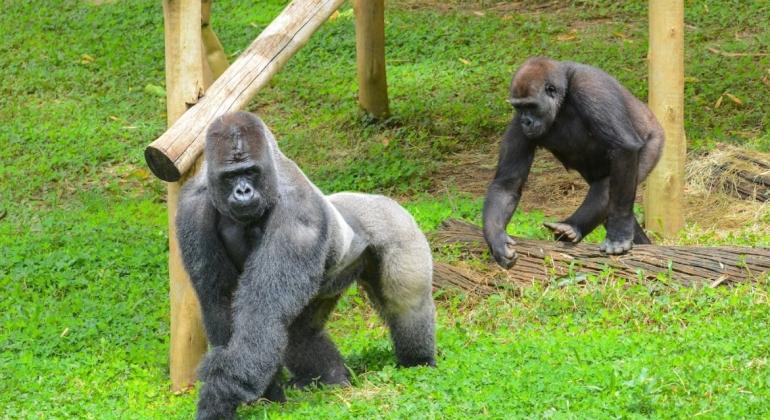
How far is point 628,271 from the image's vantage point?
597 cm

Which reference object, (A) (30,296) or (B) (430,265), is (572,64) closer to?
(B) (430,265)

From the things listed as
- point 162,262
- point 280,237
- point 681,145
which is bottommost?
point 162,262

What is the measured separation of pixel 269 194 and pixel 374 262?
2.91 ft

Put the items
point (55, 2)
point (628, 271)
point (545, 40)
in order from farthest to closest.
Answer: point (55, 2), point (545, 40), point (628, 271)

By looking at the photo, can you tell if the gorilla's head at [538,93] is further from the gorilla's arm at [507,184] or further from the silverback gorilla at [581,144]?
the gorilla's arm at [507,184]

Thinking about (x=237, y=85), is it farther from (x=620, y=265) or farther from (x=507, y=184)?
(x=620, y=265)

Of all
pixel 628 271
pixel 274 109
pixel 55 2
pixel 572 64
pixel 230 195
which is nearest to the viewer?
pixel 230 195

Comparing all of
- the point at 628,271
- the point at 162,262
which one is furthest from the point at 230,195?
the point at 162,262

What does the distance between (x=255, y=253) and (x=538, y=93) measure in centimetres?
241

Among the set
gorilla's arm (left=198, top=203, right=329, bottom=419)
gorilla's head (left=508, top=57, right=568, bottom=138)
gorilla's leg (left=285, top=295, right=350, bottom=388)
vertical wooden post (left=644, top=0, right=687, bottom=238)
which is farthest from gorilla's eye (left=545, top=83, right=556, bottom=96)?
gorilla's arm (left=198, top=203, right=329, bottom=419)

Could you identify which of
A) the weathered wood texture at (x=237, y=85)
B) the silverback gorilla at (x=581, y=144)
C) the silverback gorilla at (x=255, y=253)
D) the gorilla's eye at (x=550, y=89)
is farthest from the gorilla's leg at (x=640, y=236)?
the weathered wood texture at (x=237, y=85)

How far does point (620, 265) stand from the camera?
19.7 ft

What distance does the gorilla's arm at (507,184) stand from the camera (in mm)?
6281

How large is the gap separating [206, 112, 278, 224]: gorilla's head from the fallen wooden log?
7.22 ft
